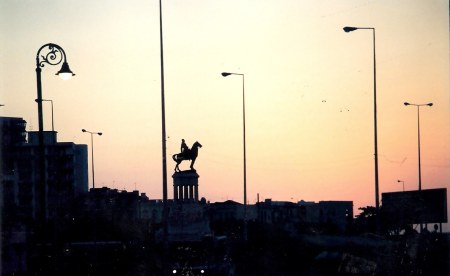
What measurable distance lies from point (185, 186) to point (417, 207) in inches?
600

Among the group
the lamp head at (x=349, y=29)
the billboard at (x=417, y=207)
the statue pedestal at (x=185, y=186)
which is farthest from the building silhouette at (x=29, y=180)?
the billboard at (x=417, y=207)

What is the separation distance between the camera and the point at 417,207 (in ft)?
215

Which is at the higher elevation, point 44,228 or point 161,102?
point 161,102

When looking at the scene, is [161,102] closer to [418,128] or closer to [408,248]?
[408,248]

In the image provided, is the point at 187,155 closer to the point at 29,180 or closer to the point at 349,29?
the point at 349,29

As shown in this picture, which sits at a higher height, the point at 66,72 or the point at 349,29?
the point at 349,29

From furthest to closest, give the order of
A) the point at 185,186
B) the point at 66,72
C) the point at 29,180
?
the point at 29,180 < the point at 185,186 < the point at 66,72

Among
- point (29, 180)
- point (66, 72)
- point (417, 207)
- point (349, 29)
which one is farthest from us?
point (29, 180)

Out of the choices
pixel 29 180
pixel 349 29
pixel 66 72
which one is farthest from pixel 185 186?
pixel 29 180

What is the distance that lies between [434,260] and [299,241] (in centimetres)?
1608

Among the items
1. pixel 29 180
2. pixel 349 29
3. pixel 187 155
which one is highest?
pixel 349 29

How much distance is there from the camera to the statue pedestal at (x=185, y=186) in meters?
61.7

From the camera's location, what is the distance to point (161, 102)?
44219 mm

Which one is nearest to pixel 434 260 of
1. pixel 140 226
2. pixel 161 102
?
pixel 161 102
